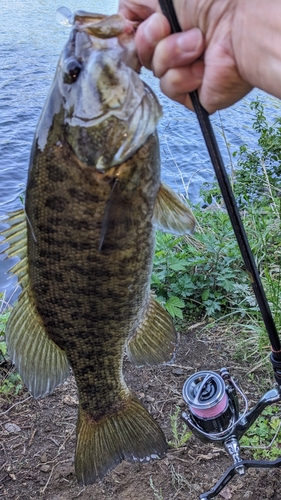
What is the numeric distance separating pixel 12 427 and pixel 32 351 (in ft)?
5.40

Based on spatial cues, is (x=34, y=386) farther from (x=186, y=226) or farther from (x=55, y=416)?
(x=55, y=416)

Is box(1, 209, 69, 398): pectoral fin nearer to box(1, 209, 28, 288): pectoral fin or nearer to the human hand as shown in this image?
box(1, 209, 28, 288): pectoral fin

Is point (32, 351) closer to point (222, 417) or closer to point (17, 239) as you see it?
point (17, 239)

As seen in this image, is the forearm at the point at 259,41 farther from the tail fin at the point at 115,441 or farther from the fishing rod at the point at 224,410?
the tail fin at the point at 115,441

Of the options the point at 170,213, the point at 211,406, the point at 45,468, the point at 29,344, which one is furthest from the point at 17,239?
the point at 45,468

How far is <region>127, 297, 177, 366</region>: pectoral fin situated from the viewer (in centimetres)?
224

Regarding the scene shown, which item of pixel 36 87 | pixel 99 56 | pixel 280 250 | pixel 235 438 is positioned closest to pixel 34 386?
pixel 235 438

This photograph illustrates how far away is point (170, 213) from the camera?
196cm

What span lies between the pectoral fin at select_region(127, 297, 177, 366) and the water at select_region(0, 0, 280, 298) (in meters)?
3.33

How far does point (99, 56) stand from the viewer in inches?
64.1

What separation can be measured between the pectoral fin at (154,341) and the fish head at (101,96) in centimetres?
79

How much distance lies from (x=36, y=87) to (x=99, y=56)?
906 centimetres

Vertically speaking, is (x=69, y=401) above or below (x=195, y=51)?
below

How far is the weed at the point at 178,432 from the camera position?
321 cm
